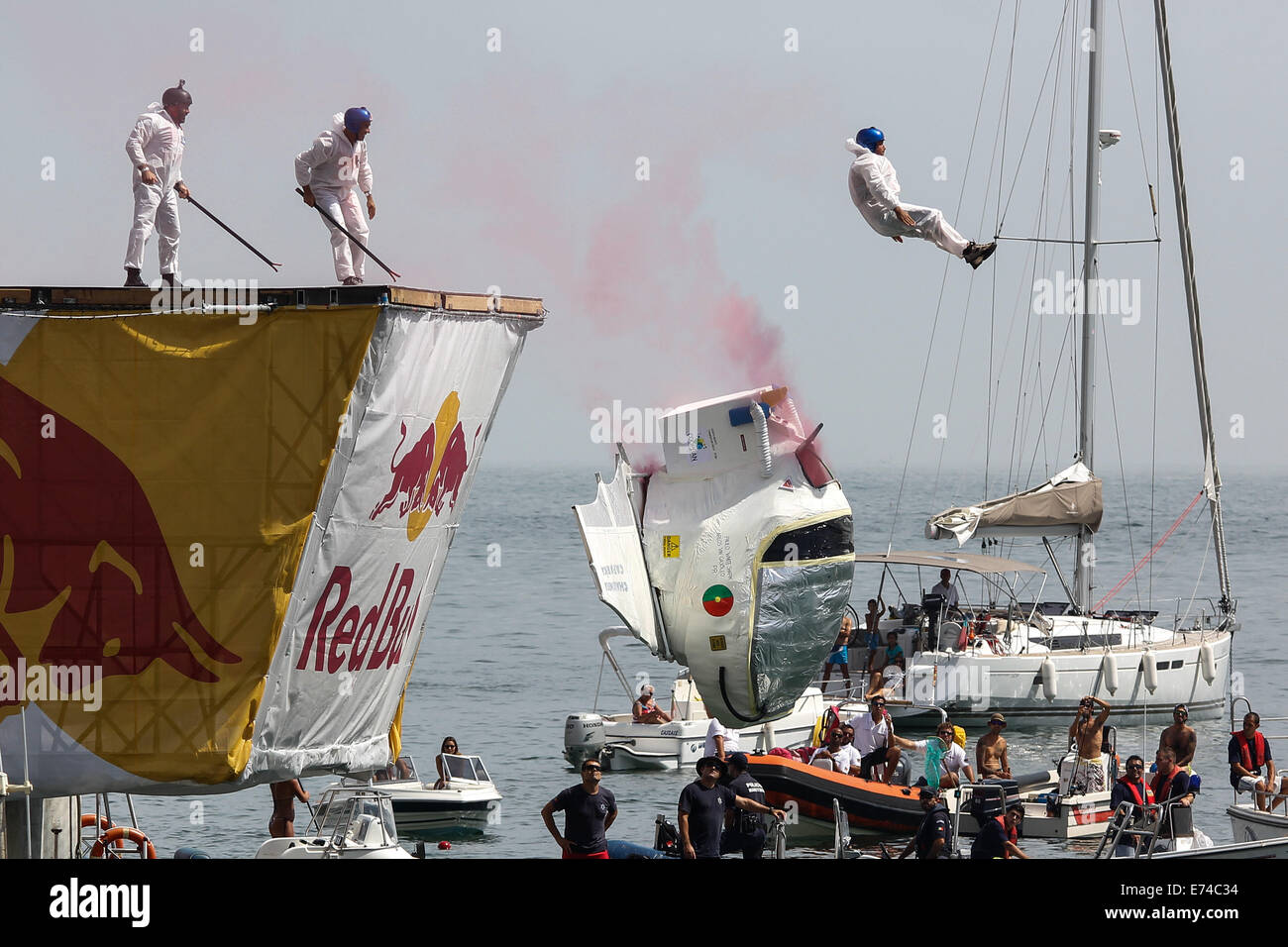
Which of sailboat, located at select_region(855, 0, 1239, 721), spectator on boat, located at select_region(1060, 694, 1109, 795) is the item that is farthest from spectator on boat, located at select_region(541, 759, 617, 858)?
sailboat, located at select_region(855, 0, 1239, 721)

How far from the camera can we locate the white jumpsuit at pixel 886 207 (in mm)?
17500

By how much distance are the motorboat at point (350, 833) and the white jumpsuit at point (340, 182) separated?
17.3ft

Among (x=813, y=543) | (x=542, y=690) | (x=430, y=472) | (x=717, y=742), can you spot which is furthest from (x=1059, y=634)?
(x=430, y=472)

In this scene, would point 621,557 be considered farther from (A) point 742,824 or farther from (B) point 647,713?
(A) point 742,824

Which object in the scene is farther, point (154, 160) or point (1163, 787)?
point (1163, 787)

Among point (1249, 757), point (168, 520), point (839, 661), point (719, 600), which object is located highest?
point (719, 600)

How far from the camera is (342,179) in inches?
711

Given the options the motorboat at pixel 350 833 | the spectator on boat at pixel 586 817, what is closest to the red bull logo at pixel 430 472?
the motorboat at pixel 350 833

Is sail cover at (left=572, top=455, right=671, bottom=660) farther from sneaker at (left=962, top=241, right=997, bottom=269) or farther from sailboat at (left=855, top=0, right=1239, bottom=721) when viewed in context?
sneaker at (left=962, top=241, right=997, bottom=269)

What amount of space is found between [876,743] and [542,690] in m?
28.8

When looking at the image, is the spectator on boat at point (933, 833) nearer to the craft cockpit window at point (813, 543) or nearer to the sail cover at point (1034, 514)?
the craft cockpit window at point (813, 543)

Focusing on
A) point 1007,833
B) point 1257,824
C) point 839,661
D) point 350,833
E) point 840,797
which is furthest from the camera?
point 839,661
